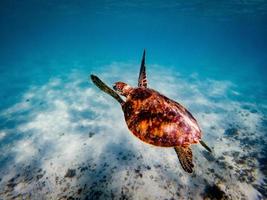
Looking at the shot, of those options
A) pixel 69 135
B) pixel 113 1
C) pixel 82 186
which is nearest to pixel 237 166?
pixel 82 186

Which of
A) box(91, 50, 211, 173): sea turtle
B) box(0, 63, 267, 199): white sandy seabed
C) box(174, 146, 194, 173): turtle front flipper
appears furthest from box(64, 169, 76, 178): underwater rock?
box(174, 146, 194, 173): turtle front flipper

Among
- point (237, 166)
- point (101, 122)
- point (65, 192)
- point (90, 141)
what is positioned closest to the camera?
point (65, 192)

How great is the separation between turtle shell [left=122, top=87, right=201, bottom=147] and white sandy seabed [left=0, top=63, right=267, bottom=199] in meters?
4.13

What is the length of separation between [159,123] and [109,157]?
564 centimetres

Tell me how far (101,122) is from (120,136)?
6.11 feet

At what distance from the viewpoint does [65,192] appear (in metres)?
6.50

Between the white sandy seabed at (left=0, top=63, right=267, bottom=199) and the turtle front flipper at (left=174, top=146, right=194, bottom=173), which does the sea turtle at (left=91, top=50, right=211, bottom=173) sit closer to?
the turtle front flipper at (left=174, top=146, right=194, bottom=173)

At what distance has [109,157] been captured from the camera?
316 inches

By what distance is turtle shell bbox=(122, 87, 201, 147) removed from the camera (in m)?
2.85

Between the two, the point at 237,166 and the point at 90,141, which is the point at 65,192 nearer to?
the point at 90,141

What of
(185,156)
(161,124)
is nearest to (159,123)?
(161,124)

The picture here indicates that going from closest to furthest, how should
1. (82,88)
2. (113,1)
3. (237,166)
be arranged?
(237,166) → (82,88) → (113,1)

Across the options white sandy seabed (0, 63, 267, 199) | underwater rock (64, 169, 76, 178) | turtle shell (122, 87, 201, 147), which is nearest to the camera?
turtle shell (122, 87, 201, 147)

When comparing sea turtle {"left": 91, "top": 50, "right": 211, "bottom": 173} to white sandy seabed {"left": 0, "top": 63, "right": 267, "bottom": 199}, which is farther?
white sandy seabed {"left": 0, "top": 63, "right": 267, "bottom": 199}
